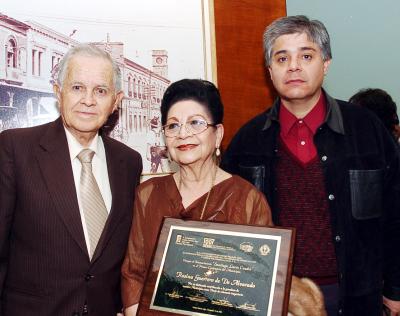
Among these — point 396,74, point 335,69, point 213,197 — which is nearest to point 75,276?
point 213,197

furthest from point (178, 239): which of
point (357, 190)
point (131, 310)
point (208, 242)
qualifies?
point (357, 190)

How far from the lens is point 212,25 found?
2.58 metres

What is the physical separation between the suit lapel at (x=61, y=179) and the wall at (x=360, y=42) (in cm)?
215

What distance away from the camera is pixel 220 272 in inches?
60.2

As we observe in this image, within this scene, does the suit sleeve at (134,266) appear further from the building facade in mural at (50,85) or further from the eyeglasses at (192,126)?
the building facade in mural at (50,85)

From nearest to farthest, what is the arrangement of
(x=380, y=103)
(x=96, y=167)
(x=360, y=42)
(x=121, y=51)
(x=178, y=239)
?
(x=178, y=239), (x=96, y=167), (x=121, y=51), (x=380, y=103), (x=360, y=42)

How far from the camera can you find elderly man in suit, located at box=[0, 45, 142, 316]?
175 centimetres

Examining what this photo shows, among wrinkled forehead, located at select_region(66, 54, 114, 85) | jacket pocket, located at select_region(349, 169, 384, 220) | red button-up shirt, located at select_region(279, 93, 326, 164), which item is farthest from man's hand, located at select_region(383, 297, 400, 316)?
wrinkled forehead, located at select_region(66, 54, 114, 85)

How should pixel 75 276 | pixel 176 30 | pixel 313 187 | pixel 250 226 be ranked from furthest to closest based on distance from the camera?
pixel 176 30
pixel 313 187
pixel 75 276
pixel 250 226

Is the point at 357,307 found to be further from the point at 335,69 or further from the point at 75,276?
the point at 335,69

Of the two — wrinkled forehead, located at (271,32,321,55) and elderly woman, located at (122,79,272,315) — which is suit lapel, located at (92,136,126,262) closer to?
elderly woman, located at (122,79,272,315)

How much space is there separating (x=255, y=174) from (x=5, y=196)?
114cm

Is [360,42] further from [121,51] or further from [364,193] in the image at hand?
[121,51]

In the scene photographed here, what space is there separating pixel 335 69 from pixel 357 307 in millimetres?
1809
